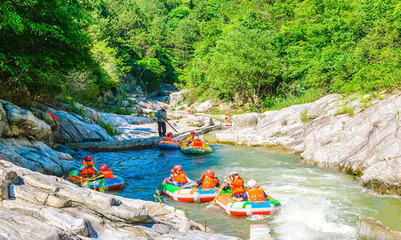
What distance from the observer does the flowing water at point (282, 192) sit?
6.48 metres

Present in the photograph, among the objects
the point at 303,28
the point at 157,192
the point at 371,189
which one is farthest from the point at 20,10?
the point at 303,28

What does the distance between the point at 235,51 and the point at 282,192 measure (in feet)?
68.0

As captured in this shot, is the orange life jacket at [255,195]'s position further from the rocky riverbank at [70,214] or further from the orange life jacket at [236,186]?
the rocky riverbank at [70,214]

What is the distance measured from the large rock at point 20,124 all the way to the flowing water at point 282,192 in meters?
2.95

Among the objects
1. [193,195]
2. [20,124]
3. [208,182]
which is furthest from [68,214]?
[20,124]

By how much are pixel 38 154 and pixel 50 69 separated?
3.30 metres

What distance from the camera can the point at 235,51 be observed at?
2753 centimetres

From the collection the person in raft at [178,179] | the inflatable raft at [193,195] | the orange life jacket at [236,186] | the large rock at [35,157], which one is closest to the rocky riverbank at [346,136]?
the orange life jacket at [236,186]

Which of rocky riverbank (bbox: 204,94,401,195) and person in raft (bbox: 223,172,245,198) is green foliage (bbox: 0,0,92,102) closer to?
person in raft (bbox: 223,172,245,198)

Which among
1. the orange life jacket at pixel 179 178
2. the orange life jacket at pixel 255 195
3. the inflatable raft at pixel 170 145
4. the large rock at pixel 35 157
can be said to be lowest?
the inflatable raft at pixel 170 145

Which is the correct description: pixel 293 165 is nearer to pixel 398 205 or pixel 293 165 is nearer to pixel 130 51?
pixel 398 205

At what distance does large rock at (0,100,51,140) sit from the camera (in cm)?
925

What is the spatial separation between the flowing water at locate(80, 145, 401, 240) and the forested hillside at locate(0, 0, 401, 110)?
4863 mm

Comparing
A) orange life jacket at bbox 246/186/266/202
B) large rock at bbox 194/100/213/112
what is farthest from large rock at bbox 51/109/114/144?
large rock at bbox 194/100/213/112
